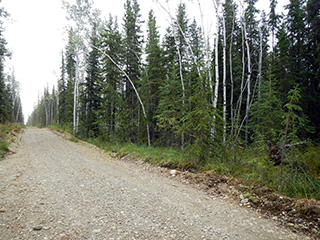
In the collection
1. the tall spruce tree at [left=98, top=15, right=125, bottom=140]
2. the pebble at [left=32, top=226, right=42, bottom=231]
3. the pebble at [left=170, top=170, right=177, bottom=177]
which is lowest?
the pebble at [left=170, top=170, right=177, bottom=177]

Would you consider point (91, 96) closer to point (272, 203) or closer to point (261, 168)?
point (261, 168)

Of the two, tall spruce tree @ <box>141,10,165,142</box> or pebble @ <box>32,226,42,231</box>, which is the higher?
tall spruce tree @ <box>141,10,165,142</box>

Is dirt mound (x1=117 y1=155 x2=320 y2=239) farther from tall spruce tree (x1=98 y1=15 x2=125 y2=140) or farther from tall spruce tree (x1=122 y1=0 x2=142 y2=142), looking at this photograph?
tall spruce tree (x1=122 y1=0 x2=142 y2=142)

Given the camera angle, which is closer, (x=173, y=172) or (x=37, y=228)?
(x=37, y=228)

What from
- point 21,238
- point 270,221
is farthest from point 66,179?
point 270,221

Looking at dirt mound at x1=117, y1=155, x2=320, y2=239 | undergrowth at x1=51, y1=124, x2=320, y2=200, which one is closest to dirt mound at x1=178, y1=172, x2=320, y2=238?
dirt mound at x1=117, y1=155, x2=320, y2=239

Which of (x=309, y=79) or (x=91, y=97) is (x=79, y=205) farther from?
(x=309, y=79)

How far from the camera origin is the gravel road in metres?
2.45

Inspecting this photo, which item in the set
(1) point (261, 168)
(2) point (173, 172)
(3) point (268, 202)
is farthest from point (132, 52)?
(3) point (268, 202)

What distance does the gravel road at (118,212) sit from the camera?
2451 millimetres

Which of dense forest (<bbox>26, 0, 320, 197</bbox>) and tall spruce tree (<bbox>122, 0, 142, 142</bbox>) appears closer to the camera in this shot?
dense forest (<bbox>26, 0, 320, 197</bbox>)

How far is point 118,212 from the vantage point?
3.05 m

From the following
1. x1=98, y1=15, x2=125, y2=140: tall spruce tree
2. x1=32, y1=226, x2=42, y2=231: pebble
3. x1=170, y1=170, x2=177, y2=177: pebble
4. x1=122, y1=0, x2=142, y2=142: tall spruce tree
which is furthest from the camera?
x1=122, y1=0, x2=142, y2=142: tall spruce tree

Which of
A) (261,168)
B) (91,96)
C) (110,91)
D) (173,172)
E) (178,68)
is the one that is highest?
(178,68)
